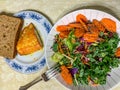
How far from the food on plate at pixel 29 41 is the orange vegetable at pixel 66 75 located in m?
0.15

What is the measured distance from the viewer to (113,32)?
112cm

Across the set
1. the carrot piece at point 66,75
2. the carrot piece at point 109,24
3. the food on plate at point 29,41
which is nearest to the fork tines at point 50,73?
the carrot piece at point 66,75

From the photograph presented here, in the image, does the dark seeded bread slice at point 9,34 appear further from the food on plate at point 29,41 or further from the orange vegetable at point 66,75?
the orange vegetable at point 66,75

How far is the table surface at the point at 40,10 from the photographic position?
120 centimetres

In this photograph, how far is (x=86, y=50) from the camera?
3.79 ft

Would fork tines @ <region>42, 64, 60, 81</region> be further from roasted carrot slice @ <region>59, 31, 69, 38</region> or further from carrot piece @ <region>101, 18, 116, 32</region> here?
carrot piece @ <region>101, 18, 116, 32</region>

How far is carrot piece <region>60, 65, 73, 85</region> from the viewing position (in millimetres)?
1142

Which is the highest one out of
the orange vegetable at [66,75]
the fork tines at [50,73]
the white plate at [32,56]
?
the white plate at [32,56]

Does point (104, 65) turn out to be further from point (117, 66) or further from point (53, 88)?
point (53, 88)

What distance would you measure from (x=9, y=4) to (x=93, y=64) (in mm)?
446

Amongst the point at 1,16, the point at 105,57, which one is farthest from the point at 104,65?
the point at 1,16

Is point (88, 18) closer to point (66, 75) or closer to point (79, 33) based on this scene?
point (79, 33)

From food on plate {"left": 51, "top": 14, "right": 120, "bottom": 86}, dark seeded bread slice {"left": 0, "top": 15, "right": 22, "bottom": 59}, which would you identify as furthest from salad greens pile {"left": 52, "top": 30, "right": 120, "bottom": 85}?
dark seeded bread slice {"left": 0, "top": 15, "right": 22, "bottom": 59}

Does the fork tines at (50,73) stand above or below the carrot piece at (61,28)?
below
